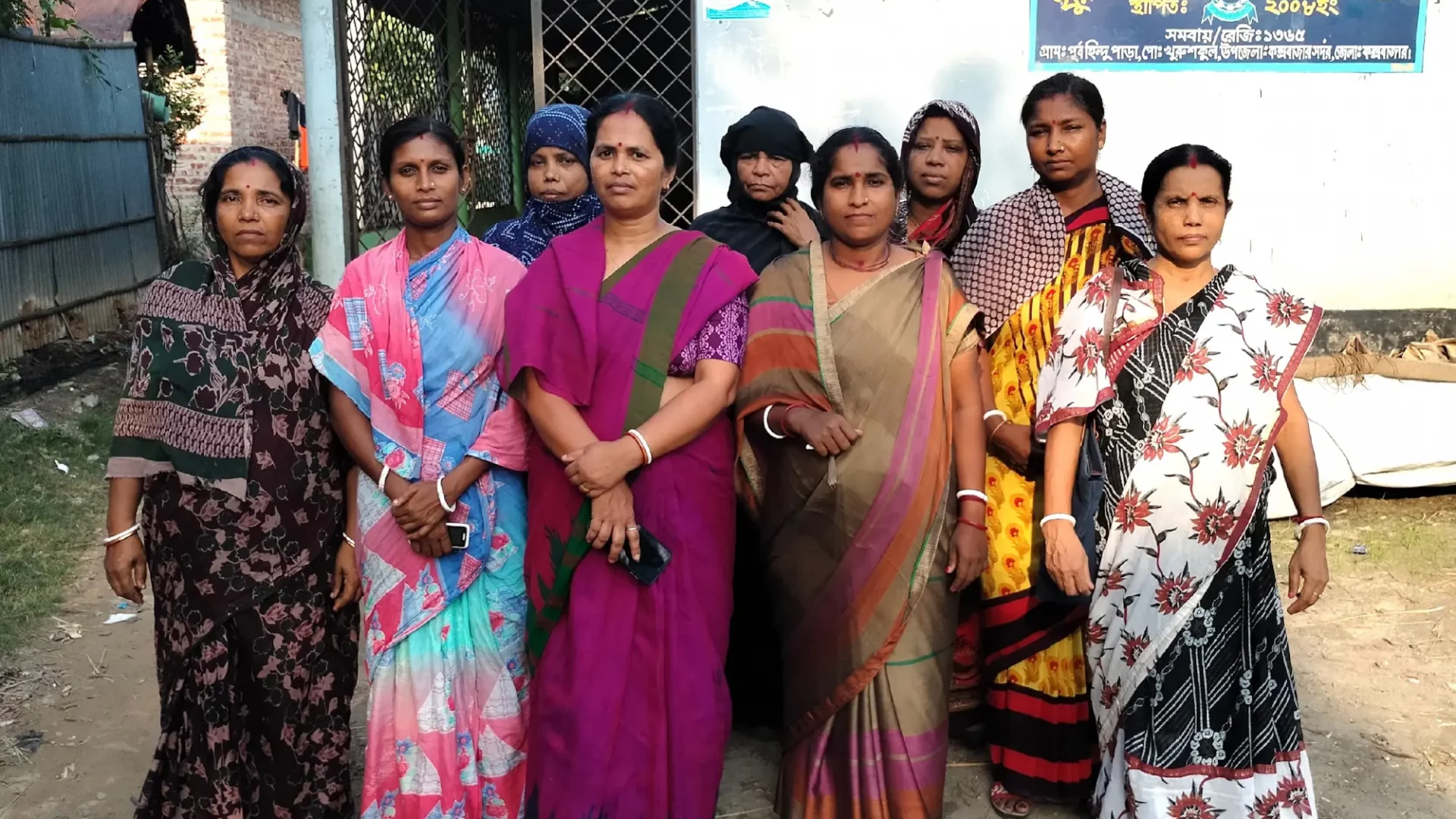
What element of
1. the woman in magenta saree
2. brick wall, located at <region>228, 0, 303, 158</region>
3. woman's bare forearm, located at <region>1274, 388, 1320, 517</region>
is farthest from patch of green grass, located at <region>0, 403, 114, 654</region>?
brick wall, located at <region>228, 0, 303, 158</region>

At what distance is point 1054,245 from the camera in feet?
9.32

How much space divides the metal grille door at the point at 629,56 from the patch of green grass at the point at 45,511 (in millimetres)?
3030

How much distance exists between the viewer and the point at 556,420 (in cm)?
238

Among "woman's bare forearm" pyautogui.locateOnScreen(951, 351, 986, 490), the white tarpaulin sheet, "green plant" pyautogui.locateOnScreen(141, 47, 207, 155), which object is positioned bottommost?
the white tarpaulin sheet

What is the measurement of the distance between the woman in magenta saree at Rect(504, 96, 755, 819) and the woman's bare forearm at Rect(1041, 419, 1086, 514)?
75 centimetres

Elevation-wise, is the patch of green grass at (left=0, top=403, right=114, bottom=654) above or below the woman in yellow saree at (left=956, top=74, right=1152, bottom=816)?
below

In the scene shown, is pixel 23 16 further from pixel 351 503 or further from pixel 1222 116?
pixel 1222 116

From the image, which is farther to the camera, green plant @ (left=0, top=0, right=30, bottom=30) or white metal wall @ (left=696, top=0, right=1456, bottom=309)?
green plant @ (left=0, top=0, right=30, bottom=30)

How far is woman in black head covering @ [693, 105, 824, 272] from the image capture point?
305 cm

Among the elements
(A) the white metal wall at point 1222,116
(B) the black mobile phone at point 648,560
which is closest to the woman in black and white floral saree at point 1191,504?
(B) the black mobile phone at point 648,560

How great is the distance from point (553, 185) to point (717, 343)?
0.85 meters

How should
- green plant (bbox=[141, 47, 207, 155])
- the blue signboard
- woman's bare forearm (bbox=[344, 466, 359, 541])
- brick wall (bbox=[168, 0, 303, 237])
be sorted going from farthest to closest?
brick wall (bbox=[168, 0, 303, 237]) → green plant (bbox=[141, 47, 207, 155]) → the blue signboard → woman's bare forearm (bbox=[344, 466, 359, 541])

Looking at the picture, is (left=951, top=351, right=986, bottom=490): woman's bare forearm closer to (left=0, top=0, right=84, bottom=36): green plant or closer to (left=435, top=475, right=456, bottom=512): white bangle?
(left=435, top=475, right=456, bottom=512): white bangle

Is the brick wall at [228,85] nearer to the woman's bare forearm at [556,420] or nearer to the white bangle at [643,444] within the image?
the woman's bare forearm at [556,420]
